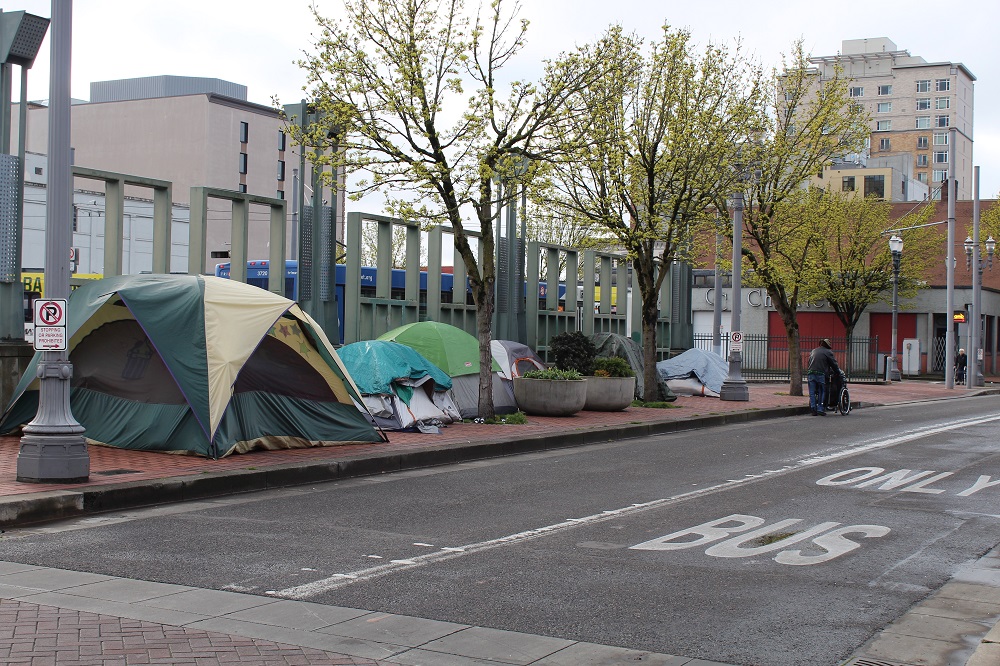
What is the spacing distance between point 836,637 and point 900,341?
51.1 meters

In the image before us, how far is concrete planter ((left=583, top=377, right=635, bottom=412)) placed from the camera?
21.4 meters

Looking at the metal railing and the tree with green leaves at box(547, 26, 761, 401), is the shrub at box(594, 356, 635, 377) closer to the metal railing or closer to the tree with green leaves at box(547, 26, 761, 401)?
the tree with green leaves at box(547, 26, 761, 401)

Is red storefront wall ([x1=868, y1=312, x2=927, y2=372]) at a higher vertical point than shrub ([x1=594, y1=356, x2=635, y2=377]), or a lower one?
higher

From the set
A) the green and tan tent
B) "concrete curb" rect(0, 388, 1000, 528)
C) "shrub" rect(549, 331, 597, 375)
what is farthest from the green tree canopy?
the green and tan tent

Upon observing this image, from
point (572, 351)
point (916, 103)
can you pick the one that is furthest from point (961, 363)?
point (916, 103)

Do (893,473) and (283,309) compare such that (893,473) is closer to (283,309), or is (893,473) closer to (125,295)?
(283,309)

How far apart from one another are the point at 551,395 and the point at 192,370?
8.67 m

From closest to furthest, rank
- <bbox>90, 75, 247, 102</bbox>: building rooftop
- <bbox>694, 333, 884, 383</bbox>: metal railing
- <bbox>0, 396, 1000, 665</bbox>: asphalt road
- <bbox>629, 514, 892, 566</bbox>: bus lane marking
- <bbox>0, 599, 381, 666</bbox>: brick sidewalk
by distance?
<bbox>0, 599, 381, 666</bbox>: brick sidewalk → <bbox>0, 396, 1000, 665</bbox>: asphalt road → <bbox>629, 514, 892, 566</bbox>: bus lane marking → <bbox>694, 333, 884, 383</bbox>: metal railing → <bbox>90, 75, 247, 102</bbox>: building rooftop

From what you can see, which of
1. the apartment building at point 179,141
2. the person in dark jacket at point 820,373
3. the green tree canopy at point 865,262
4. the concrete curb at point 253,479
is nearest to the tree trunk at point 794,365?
the person in dark jacket at point 820,373

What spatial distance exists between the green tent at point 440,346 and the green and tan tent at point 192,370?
14.0 feet

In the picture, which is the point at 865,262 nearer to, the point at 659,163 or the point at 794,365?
the point at 794,365

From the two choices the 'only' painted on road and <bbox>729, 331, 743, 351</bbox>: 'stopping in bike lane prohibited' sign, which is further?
<bbox>729, 331, 743, 351</bbox>: 'stopping in bike lane prohibited' sign

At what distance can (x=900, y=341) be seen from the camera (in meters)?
53.1

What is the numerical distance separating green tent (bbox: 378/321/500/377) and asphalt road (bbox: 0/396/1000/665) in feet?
16.6
